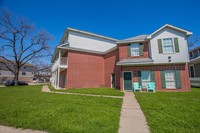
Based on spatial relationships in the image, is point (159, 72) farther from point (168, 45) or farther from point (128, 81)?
point (128, 81)

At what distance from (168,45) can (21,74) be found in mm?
51325

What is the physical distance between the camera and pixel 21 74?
4412 cm

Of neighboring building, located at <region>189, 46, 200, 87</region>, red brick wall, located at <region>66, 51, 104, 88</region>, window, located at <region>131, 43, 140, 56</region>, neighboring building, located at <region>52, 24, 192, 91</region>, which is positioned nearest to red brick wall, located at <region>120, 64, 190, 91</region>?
neighboring building, located at <region>52, 24, 192, 91</region>

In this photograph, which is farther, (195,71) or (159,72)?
(195,71)

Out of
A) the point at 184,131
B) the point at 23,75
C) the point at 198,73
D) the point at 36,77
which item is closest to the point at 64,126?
the point at 184,131

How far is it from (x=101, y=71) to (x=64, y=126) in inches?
570

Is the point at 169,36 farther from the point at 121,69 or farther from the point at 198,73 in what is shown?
the point at 198,73

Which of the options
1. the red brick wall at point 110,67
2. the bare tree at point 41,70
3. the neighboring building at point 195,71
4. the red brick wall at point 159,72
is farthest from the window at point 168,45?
the bare tree at point 41,70

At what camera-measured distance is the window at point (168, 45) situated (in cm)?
1204

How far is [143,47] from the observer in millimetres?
13180

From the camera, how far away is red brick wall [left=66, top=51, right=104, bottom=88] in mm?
15125

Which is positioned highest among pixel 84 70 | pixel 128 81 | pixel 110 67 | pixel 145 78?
pixel 110 67

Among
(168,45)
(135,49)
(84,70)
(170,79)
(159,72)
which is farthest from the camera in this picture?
(84,70)

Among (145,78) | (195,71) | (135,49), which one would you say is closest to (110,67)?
(135,49)
